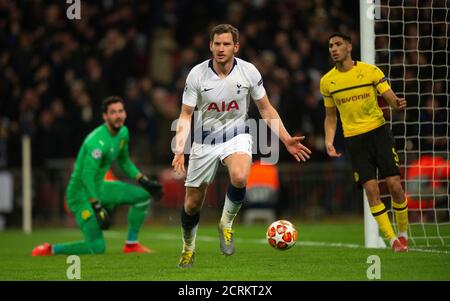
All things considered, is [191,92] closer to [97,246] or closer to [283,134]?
[283,134]

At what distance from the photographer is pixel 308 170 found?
1950 cm

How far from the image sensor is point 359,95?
444 inches

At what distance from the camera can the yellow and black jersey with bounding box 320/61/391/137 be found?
1127 centimetres

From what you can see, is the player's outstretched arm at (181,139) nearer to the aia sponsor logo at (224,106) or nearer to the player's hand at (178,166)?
the player's hand at (178,166)

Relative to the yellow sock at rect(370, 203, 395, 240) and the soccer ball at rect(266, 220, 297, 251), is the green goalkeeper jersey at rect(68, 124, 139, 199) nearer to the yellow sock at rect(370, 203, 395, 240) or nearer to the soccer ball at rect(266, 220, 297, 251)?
the soccer ball at rect(266, 220, 297, 251)

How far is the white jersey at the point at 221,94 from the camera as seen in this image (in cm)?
955

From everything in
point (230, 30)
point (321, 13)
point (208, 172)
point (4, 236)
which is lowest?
point (4, 236)

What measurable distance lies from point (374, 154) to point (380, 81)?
2.73ft

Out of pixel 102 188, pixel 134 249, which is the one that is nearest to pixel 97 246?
pixel 134 249

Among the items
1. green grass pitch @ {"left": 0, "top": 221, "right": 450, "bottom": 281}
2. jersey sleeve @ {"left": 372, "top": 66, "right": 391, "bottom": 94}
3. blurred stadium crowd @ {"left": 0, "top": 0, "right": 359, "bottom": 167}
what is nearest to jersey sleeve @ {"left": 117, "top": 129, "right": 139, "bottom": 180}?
green grass pitch @ {"left": 0, "top": 221, "right": 450, "bottom": 281}

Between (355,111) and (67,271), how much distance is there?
3.78 m

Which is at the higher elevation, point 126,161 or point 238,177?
point 126,161
